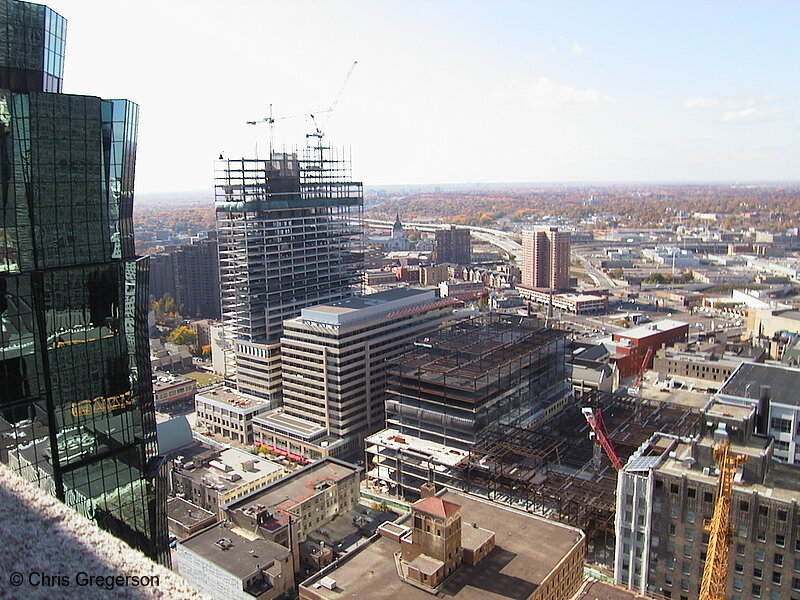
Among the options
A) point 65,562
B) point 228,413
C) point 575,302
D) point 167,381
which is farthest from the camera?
point 575,302

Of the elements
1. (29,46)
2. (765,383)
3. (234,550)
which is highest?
(29,46)

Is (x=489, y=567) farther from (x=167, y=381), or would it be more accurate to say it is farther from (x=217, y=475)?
(x=167, y=381)

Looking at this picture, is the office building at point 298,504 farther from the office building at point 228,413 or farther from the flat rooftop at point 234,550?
the office building at point 228,413

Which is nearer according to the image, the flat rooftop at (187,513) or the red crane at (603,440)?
the flat rooftop at (187,513)

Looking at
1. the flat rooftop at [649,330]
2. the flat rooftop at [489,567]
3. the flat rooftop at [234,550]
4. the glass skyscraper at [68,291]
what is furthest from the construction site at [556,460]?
the glass skyscraper at [68,291]

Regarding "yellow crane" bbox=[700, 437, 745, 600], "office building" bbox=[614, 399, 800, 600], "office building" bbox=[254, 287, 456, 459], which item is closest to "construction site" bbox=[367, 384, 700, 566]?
"office building" bbox=[254, 287, 456, 459]

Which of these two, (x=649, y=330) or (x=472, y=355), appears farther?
(x=649, y=330)

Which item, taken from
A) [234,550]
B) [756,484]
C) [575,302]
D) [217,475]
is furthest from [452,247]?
[756,484]

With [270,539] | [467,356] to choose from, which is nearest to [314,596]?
[270,539]
